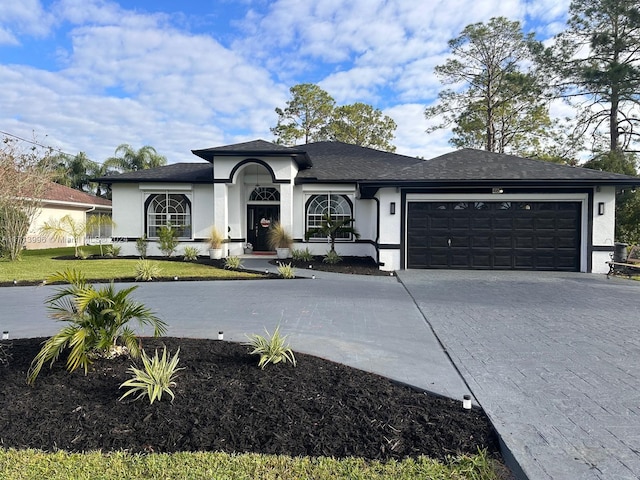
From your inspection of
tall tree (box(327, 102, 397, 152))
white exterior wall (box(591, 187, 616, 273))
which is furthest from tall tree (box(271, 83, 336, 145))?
white exterior wall (box(591, 187, 616, 273))

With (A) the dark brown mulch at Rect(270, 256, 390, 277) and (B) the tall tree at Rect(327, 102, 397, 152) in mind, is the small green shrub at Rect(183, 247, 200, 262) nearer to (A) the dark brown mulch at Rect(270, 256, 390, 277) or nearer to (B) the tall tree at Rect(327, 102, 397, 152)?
(A) the dark brown mulch at Rect(270, 256, 390, 277)

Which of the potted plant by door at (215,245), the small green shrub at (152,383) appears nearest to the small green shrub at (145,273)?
the potted plant by door at (215,245)

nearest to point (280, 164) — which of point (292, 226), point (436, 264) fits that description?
point (292, 226)

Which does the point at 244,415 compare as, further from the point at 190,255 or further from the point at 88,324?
the point at 190,255

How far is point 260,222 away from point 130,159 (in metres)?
19.9

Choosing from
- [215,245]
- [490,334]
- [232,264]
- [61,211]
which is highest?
[61,211]

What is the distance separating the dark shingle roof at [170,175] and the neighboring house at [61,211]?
16.7ft

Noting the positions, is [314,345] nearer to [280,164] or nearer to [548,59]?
[280,164]

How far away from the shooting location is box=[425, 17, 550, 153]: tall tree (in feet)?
91.9

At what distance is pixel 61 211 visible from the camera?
2488cm

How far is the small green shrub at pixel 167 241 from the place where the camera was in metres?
16.2

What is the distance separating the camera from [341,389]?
13.1ft

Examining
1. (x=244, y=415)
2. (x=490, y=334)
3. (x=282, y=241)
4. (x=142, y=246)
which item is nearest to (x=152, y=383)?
(x=244, y=415)

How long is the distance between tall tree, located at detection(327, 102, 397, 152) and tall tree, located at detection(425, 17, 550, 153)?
18.0 feet
